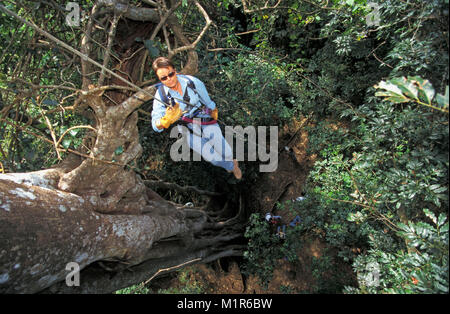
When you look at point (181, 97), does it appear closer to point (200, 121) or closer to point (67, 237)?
point (200, 121)

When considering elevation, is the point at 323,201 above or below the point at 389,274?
above

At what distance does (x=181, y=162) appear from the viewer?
17.1 feet

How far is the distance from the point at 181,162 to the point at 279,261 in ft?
7.76

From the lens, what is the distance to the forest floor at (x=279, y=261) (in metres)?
4.67

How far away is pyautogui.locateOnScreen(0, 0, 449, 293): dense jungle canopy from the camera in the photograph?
1.88 m

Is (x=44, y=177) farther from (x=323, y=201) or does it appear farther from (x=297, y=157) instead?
(x=297, y=157)

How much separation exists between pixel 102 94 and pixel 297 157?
173 inches

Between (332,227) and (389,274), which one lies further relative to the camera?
(332,227)

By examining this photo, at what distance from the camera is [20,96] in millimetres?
2695
